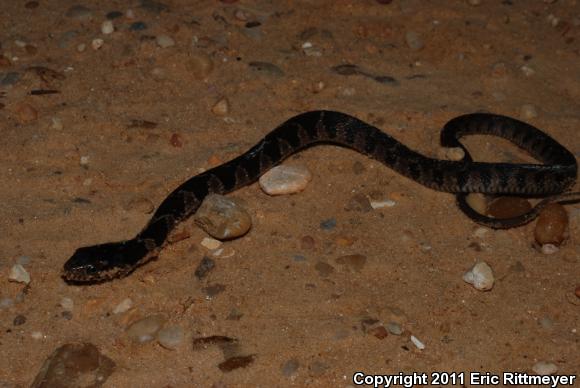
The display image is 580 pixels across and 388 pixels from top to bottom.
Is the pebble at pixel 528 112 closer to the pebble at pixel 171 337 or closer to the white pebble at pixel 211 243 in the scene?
the white pebble at pixel 211 243

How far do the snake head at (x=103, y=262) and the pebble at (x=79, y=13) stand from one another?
383 cm

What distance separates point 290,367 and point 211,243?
147cm

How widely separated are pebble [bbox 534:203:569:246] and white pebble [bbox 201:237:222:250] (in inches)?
109

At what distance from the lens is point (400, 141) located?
23.4 ft

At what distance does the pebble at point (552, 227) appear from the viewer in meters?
5.98

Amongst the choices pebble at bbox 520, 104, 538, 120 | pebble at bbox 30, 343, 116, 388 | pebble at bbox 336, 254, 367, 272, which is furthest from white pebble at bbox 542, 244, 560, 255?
pebble at bbox 30, 343, 116, 388

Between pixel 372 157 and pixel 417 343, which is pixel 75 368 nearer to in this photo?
pixel 417 343

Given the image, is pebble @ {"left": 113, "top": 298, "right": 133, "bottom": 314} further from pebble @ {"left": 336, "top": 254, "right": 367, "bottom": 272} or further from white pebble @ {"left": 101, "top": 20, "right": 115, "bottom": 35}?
white pebble @ {"left": 101, "top": 20, "right": 115, "bottom": 35}

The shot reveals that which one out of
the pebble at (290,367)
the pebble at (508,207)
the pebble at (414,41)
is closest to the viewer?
the pebble at (290,367)

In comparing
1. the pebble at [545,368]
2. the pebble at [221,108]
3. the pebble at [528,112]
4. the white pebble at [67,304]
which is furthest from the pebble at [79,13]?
the pebble at [545,368]

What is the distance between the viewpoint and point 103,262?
553cm

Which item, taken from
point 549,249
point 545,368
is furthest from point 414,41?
point 545,368

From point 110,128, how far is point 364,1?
3792 mm

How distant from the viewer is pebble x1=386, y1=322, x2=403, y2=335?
17.0 feet
